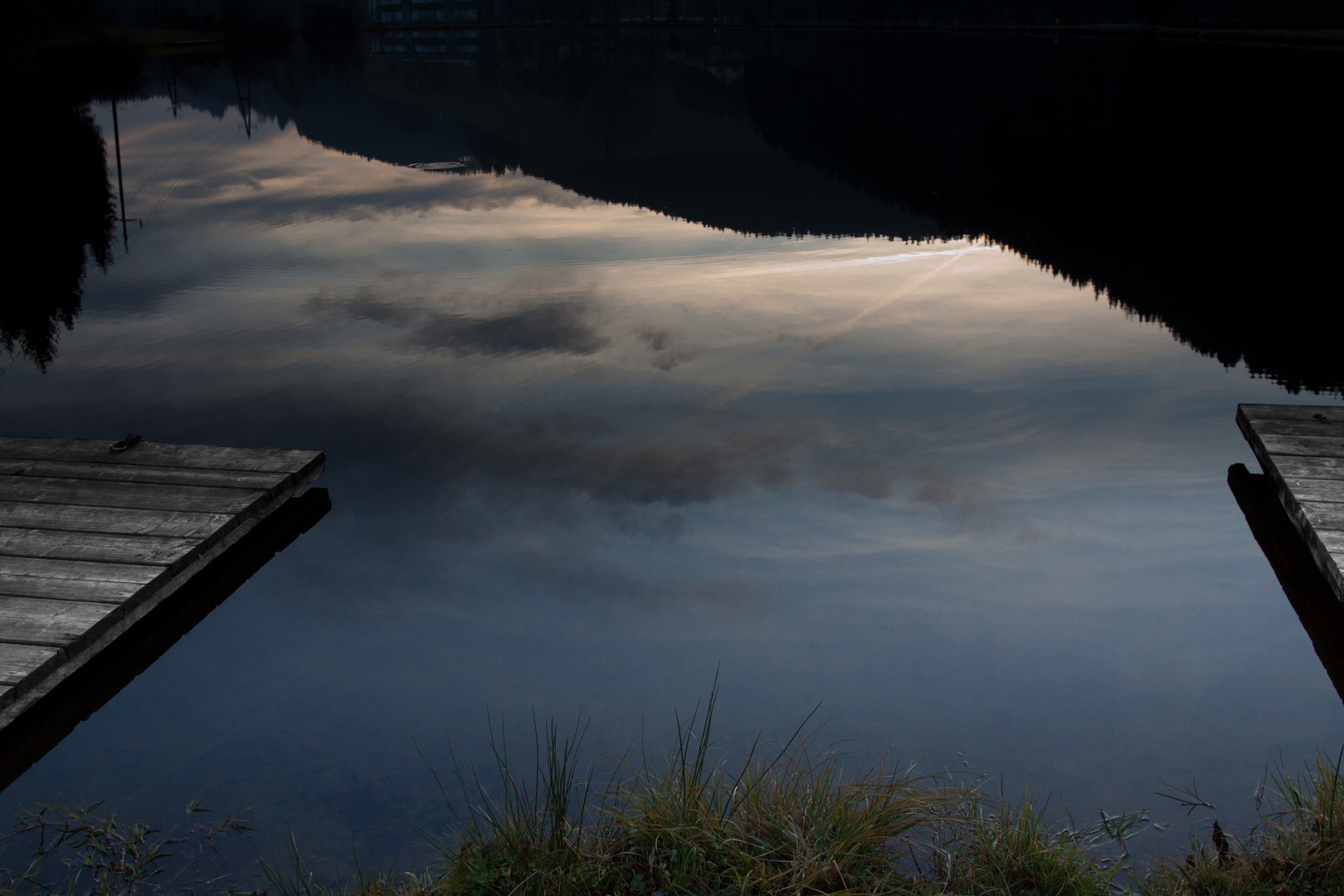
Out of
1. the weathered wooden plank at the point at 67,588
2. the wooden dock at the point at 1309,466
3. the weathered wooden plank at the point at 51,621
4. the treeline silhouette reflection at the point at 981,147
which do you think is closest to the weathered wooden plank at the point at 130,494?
the weathered wooden plank at the point at 67,588

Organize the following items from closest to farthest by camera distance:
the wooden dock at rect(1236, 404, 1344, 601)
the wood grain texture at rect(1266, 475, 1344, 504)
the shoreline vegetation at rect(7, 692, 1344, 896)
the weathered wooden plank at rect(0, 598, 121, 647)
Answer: the shoreline vegetation at rect(7, 692, 1344, 896) < the weathered wooden plank at rect(0, 598, 121, 647) < the wooden dock at rect(1236, 404, 1344, 601) < the wood grain texture at rect(1266, 475, 1344, 504)

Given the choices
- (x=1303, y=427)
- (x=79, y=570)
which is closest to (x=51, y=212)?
(x=79, y=570)

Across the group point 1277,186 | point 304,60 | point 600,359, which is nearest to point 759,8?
point 304,60

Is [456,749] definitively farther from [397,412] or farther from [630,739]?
[397,412]

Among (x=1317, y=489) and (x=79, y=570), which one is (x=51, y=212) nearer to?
(x=79, y=570)

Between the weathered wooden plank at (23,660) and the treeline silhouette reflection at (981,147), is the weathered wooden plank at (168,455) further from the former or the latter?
the treeline silhouette reflection at (981,147)

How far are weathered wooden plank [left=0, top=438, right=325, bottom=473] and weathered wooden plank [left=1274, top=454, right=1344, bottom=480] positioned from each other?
Result: 5.25 metres

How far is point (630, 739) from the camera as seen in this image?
3.72 metres

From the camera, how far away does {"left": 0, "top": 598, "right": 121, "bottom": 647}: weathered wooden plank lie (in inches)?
154

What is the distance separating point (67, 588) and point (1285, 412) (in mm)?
6554

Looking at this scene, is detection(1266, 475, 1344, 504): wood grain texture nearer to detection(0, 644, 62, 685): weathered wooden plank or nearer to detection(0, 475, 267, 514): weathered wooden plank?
detection(0, 475, 267, 514): weathered wooden plank

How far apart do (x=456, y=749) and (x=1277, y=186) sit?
16.3 m

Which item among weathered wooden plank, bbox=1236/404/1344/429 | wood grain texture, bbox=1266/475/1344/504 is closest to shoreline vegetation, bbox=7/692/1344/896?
wood grain texture, bbox=1266/475/1344/504

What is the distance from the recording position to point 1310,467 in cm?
527
